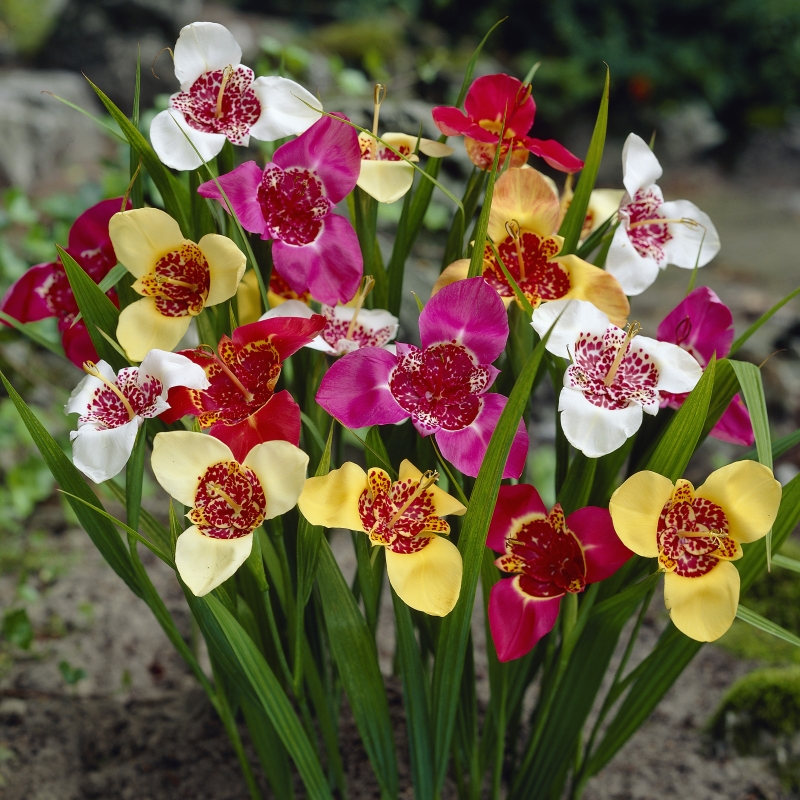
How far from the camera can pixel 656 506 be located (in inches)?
22.7

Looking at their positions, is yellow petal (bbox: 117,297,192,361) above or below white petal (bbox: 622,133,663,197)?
below

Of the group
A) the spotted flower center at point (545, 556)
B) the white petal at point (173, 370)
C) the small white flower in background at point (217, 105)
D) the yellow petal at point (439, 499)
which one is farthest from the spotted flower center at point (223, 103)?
the spotted flower center at point (545, 556)

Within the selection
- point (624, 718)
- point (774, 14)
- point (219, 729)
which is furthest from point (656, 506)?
point (774, 14)

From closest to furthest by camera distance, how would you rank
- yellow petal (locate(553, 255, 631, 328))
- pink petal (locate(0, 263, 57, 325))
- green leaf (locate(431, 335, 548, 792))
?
green leaf (locate(431, 335, 548, 792))
yellow petal (locate(553, 255, 631, 328))
pink petal (locate(0, 263, 57, 325))

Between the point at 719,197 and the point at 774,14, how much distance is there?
1.68 meters

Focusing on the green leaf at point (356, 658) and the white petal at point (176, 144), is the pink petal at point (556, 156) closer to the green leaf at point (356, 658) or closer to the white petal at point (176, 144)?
the white petal at point (176, 144)

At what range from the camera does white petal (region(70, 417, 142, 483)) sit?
0.57 metres

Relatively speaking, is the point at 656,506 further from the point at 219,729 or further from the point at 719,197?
the point at 719,197

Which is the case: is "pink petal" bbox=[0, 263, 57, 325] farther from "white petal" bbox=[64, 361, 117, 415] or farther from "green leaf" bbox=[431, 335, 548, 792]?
"green leaf" bbox=[431, 335, 548, 792]

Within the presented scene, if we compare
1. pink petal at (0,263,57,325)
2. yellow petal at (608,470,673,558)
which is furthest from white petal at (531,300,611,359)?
pink petal at (0,263,57,325)

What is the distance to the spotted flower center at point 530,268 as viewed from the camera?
0.64m

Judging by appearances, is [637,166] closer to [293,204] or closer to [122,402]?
[293,204]

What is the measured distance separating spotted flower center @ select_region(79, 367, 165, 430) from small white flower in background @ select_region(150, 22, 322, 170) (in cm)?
18

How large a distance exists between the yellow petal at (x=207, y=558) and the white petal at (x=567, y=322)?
264 millimetres
